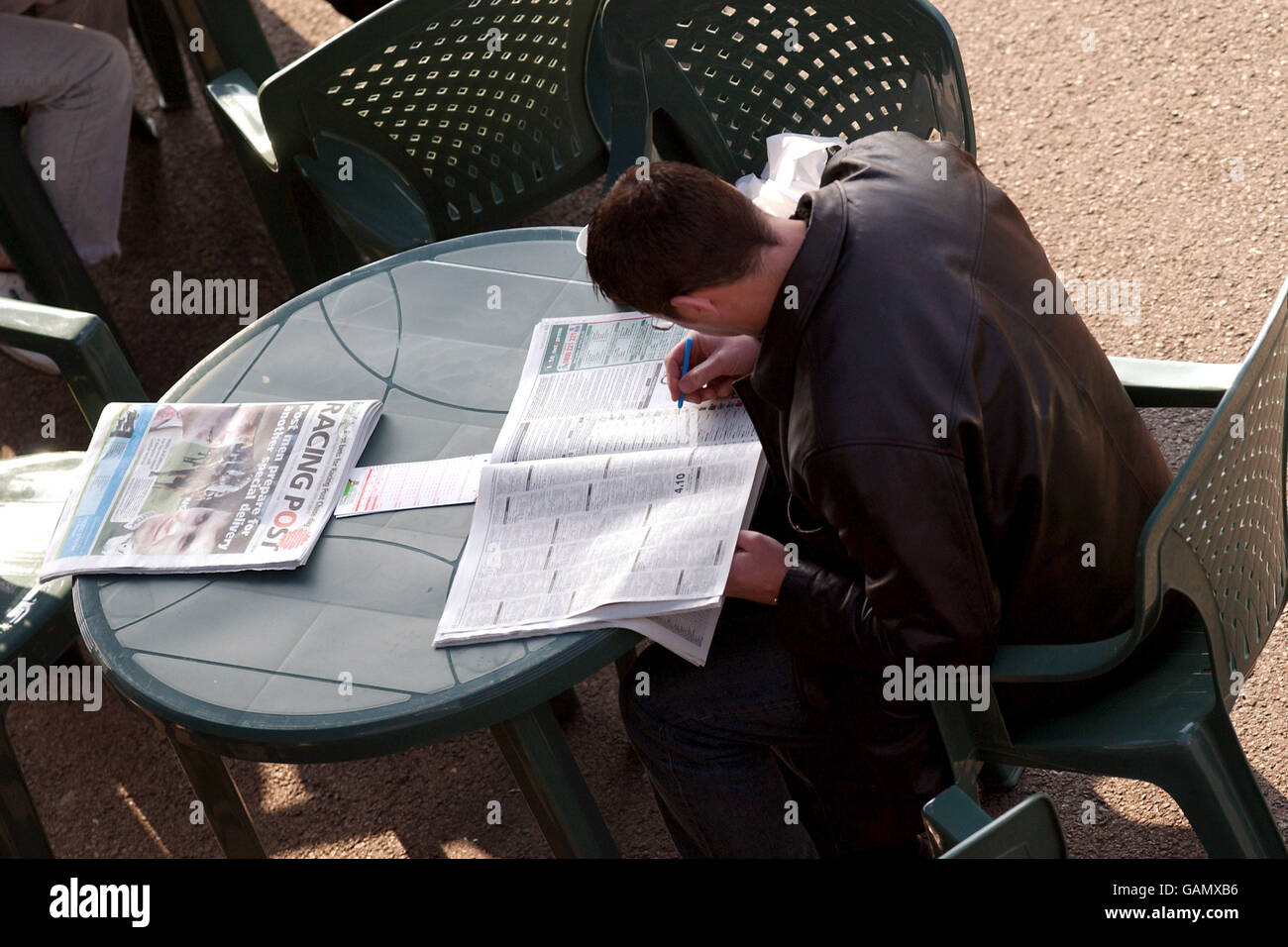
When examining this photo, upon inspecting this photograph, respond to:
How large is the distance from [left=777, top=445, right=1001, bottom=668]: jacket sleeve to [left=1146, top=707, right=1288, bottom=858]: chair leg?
30 centimetres

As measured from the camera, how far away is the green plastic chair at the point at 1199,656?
1.55 metres

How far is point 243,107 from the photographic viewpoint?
10.5ft

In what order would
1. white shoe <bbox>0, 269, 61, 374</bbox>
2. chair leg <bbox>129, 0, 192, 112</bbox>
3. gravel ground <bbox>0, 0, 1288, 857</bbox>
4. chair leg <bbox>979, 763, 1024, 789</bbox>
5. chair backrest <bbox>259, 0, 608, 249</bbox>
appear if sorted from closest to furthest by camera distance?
chair leg <bbox>979, 763, 1024, 789</bbox> → gravel ground <bbox>0, 0, 1288, 857</bbox> → chair backrest <bbox>259, 0, 608, 249</bbox> → white shoe <bbox>0, 269, 61, 374</bbox> → chair leg <bbox>129, 0, 192, 112</bbox>

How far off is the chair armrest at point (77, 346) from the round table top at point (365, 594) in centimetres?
29

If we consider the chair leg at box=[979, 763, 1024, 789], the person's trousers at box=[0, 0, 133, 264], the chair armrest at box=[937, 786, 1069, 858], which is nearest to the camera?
the chair armrest at box=[937, 786, 1069, 858]

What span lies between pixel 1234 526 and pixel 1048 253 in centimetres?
182

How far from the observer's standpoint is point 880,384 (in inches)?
63.6

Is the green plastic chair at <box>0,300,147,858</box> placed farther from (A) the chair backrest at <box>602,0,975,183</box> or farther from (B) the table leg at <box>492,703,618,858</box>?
(A) the chair backrest at <box>602,0,975,183</box>

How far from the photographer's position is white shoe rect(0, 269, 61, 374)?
356 centimetres

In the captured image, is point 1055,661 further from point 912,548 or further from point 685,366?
point 685,366

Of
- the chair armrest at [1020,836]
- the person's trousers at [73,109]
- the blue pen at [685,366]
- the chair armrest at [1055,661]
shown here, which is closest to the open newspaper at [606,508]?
the blue pen at [685,366]

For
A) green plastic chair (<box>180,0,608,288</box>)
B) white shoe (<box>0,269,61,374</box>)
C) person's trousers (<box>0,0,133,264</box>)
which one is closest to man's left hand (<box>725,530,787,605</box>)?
green plastic chair (<box>180,0,608,288</box>)

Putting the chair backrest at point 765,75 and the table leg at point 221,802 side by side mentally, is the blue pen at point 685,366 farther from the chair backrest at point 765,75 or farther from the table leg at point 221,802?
the table leg at point 221,802
